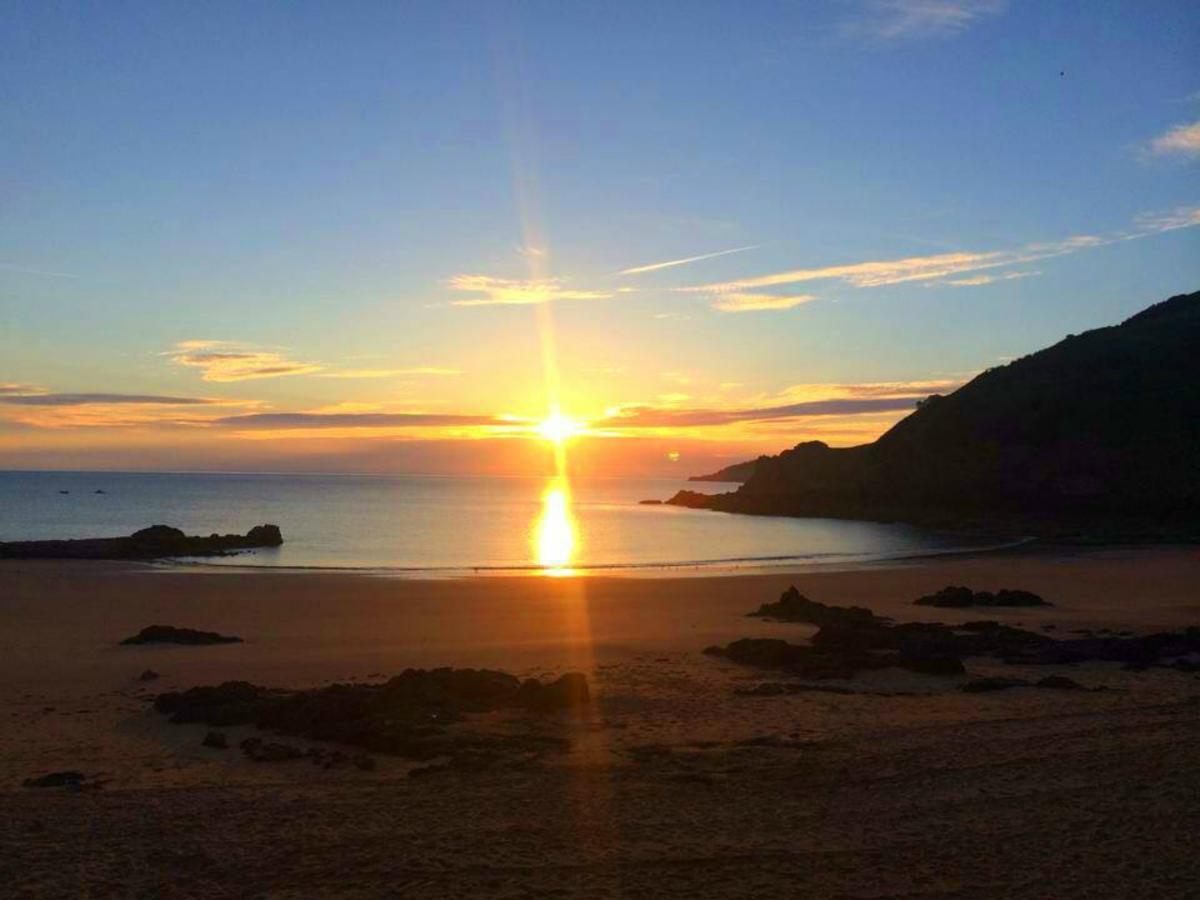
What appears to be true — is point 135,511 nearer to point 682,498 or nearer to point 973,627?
point 682,498

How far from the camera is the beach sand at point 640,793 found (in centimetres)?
746

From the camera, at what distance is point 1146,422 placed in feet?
246

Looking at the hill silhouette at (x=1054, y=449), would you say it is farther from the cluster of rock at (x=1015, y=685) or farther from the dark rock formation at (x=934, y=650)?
the cluster of rock at (x=1015, y=685)

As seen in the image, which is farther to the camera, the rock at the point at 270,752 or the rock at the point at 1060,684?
the rock at the point at 1060,684

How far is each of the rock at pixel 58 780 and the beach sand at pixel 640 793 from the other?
20 cm

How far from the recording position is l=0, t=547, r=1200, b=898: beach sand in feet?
24.5

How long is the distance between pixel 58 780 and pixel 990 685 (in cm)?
1173

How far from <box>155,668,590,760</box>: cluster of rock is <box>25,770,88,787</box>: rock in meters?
1.70

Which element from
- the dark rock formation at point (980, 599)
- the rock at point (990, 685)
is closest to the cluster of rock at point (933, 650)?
the rock at point (990, 685)

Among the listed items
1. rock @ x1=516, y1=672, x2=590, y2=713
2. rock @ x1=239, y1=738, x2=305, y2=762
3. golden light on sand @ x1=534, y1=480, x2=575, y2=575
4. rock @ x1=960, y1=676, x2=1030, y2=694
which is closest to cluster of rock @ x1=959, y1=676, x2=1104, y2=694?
rock @ x1=960, y1=676, x2=1030, y2=694

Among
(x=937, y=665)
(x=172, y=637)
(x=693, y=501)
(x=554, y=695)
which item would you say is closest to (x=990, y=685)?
(x=937, y=665)

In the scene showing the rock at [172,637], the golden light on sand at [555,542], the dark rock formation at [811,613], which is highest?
the golden light on sand at [555,542]

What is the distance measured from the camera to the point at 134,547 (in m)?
47.0

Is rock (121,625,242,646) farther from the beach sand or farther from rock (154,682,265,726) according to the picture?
rock (154,682,265,726)
